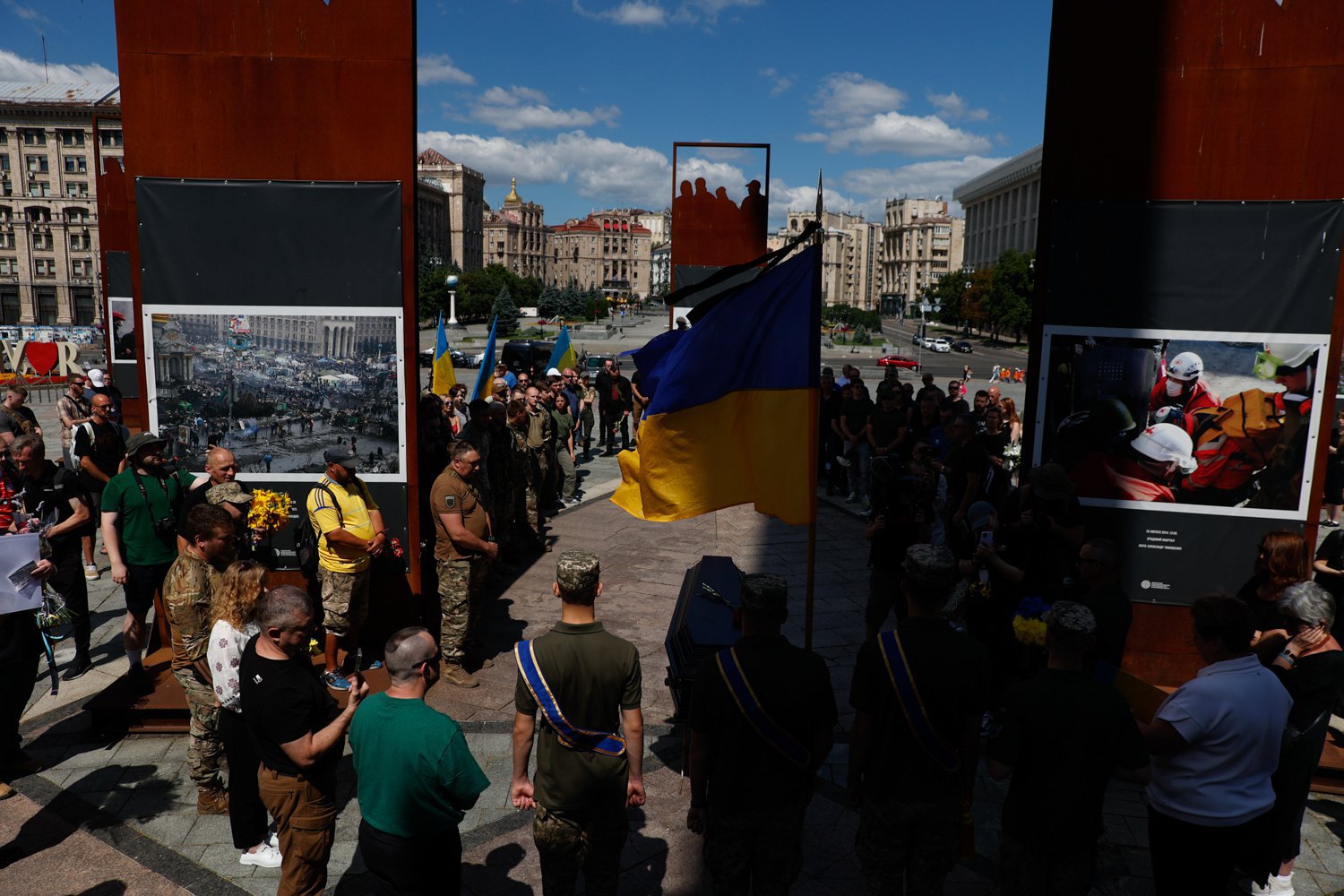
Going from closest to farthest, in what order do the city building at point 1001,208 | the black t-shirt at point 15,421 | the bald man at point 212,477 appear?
the bald man at point 212,477 < the black t-shirt at point 15,421 < the city building at point 1001,208

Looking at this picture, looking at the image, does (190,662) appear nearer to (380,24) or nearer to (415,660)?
(415,660)

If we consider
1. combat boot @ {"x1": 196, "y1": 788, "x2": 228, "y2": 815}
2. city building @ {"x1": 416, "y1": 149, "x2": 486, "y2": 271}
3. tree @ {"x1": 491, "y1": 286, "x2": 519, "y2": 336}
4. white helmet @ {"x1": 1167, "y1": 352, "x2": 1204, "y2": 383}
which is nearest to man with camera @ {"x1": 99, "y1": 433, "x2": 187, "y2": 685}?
combat boot @ {"x1": 196, "y1": 788, "x2": 228, "y2": 815}

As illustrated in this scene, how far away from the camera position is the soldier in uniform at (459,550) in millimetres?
6426

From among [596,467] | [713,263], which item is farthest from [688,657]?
[713,263]

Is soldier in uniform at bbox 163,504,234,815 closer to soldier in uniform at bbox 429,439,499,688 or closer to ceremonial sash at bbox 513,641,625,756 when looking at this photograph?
soldier in uniform at bbox 429,439,499,688

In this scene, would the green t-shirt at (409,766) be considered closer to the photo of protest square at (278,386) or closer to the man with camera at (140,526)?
the photo of protest square at (278,386)

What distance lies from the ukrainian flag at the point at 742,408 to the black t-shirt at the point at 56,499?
443 cm

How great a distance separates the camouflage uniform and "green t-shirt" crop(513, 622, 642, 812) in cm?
234

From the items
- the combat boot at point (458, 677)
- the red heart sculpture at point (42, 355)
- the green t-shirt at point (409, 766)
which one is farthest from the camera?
the red heart sculpture at point (42, 355)

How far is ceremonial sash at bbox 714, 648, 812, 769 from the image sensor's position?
3.37 metres

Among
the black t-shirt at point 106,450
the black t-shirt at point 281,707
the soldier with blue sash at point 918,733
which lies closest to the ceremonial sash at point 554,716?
the black t-shirt at point 281,707

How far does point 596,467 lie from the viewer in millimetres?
16078

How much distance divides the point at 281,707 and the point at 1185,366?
18.2ft

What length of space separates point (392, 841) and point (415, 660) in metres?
0.68
